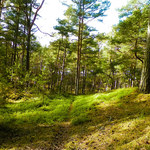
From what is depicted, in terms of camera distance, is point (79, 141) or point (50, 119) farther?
point (50, 119)

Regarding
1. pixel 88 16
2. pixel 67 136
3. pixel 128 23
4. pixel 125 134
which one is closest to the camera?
pixel 125 134

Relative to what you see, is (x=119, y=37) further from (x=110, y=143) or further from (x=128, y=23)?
(x=110, y=143)

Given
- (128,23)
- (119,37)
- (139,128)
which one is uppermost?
(128,23)

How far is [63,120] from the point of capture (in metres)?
6.17

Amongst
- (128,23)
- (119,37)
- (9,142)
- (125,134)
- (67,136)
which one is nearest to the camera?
(125,134)

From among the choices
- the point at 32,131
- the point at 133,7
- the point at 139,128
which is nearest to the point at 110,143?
the point at 139,128

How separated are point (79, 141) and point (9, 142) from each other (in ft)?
8.59

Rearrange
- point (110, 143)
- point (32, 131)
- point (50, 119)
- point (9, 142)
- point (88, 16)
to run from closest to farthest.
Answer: point (110, 143)
point (9, 142)
point (32, 131)
point (50, 119)
point (88, 16)

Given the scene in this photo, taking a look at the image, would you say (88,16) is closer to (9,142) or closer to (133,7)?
(133,7)

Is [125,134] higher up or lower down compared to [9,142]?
higher up

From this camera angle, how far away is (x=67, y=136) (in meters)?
4.29

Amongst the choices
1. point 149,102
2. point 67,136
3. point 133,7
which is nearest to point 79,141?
point 67,136

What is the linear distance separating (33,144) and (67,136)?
1.41 meters

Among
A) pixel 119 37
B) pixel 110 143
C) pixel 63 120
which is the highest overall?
pixel 119 37
